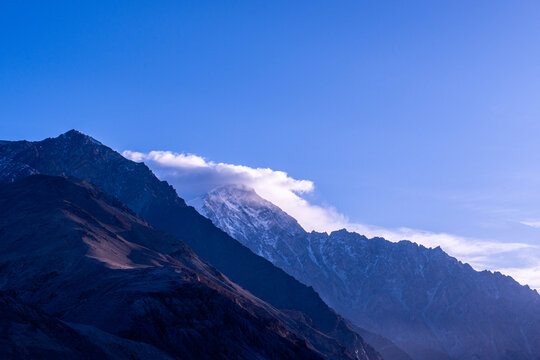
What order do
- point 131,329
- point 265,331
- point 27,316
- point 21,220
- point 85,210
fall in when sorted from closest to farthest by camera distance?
point 27,316 → point 131,329 → point 265,331 → point 21,220 → point 85,210

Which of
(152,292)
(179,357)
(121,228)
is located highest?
(121,228)

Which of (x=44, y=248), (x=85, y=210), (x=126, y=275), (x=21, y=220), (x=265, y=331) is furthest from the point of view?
(x=85, y=210)

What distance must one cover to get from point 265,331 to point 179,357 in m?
36.8

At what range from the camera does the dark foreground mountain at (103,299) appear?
3091 inches

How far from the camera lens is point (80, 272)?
12525 centimetres

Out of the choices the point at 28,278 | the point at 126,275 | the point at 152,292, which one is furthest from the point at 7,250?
the point at 152,292

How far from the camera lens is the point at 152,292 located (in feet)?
361

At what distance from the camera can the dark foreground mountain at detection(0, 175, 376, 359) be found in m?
78.5

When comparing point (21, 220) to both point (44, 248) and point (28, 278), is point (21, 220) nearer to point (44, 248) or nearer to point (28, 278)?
point (44, 248)

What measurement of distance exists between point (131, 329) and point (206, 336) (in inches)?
617

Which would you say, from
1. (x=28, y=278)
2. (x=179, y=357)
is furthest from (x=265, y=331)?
(x=28, y=278)

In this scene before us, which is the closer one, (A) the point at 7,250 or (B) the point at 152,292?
(B) the point at 152,292

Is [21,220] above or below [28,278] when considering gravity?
above

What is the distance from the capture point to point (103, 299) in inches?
4213
